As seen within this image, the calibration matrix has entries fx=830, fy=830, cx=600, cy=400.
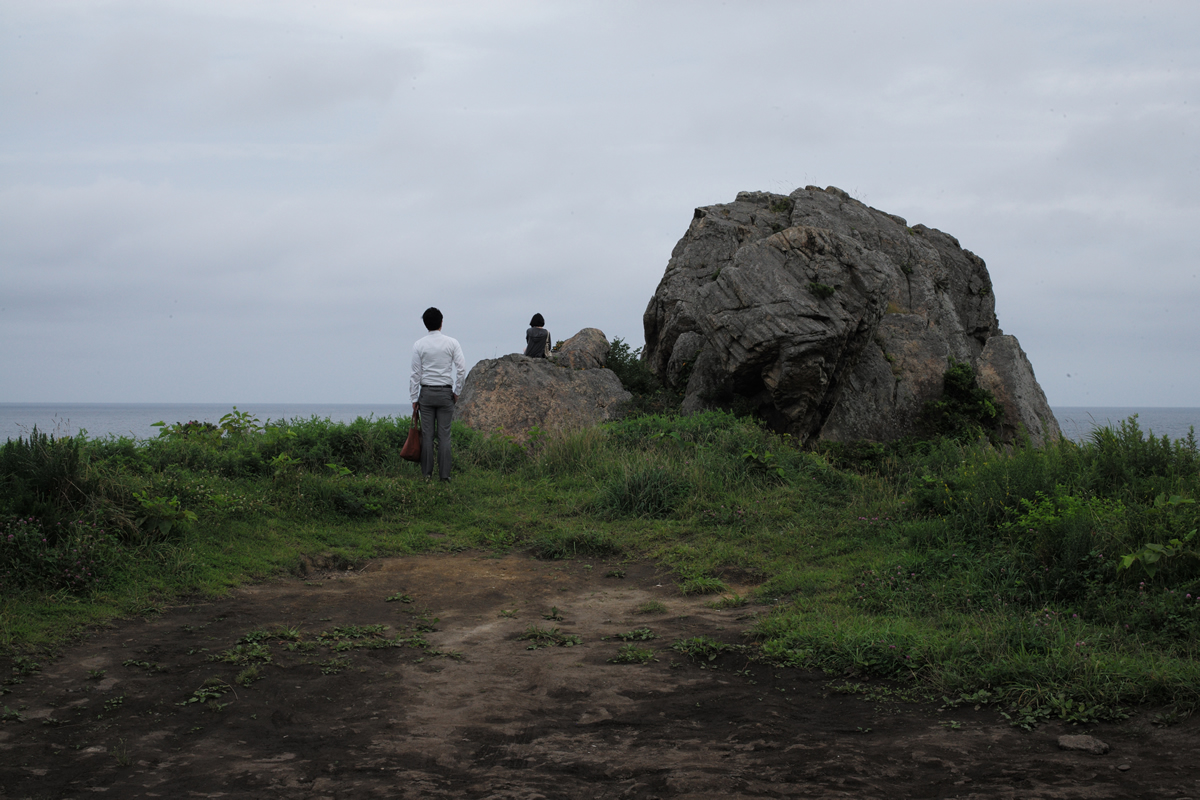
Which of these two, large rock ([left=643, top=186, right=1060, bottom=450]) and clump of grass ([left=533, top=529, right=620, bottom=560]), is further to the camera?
large rock ([left=643, top=186, right=1060, bottom=450])

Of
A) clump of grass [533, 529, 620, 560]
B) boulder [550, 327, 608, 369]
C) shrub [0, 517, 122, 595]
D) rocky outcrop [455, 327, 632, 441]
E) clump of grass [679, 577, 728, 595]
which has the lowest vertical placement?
clump of grass [679, 577, 728, 595]

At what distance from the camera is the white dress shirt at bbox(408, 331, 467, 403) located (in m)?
10.7

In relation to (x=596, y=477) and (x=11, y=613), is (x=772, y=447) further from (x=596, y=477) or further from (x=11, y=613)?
(x=11, y=613)

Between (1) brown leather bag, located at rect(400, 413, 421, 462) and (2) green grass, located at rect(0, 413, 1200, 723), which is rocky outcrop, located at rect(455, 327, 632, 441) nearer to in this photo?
(2) green grass, located at rect(0, 413, 1200, 723)

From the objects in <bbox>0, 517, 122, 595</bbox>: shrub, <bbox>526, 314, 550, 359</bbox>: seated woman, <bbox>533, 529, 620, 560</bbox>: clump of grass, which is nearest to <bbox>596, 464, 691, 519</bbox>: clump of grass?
<bbox>533, 529, 620, 560</bbox>: clump of grass

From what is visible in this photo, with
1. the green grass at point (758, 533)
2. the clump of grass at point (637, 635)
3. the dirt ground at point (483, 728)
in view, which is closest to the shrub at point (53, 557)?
the green grass at point (758, 533)

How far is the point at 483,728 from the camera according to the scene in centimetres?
433

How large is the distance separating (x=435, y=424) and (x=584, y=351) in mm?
7639

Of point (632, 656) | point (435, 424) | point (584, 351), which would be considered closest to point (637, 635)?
point (632, 656)

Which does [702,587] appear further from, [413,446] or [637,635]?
[413,446]

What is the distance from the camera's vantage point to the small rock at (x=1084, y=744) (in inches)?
154

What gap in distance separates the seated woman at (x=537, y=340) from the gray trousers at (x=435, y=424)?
19.8ft

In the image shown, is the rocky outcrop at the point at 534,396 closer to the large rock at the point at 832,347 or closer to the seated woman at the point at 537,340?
the seated woman at the point at 537,340

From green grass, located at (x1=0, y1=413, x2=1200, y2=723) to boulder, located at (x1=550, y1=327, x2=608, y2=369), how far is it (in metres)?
5.55
